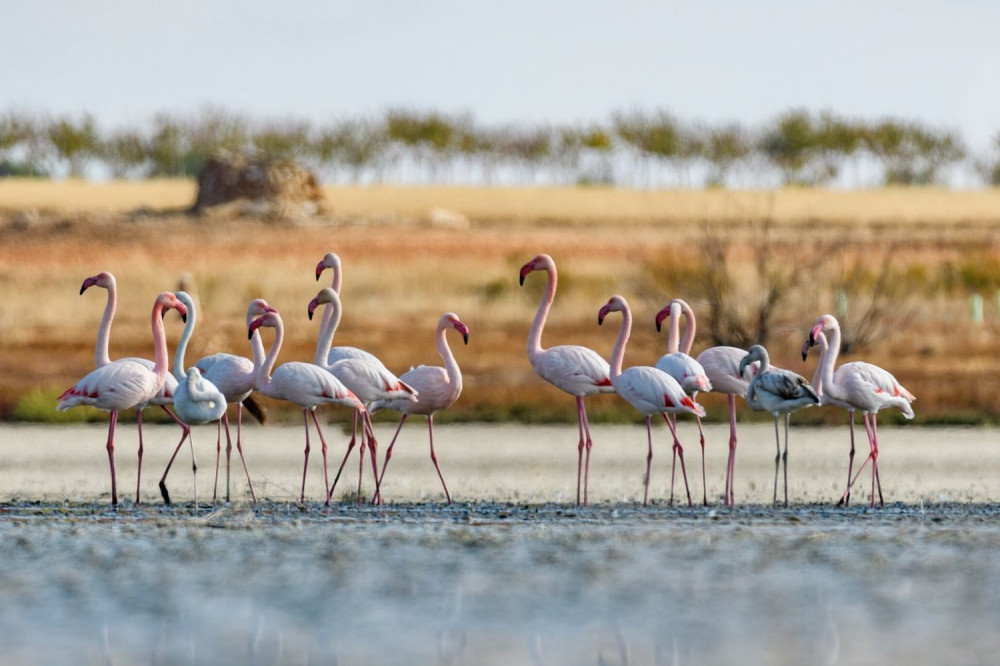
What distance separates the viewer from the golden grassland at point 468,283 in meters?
22.3

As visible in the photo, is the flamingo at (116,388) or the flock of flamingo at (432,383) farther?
the flamingo at (116,388)

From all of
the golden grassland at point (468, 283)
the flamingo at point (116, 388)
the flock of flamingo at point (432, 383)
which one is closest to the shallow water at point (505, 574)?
the flock of flamingo at point (432, 383)

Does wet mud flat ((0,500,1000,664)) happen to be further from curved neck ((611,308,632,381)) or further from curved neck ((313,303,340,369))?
curved neck ((313,303,340,369))

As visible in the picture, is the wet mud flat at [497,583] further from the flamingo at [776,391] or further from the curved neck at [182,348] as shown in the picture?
the curved neck at [182,348]

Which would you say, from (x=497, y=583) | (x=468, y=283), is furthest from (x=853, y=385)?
(x=468, y=283)

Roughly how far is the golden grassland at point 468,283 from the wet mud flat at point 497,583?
7.27 m

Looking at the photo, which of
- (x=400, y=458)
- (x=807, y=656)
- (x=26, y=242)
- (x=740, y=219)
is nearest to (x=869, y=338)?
(x=400, y=458)

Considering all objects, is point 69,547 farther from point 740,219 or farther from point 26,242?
point 740,219

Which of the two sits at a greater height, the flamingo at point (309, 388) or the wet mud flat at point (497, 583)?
the flamingo at point (309, 388)

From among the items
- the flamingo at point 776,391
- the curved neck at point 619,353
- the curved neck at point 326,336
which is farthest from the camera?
the curved neck at point 326,336

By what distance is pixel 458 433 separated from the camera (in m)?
17.9

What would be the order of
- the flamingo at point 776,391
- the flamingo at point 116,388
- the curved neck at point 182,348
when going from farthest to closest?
the curved neck at point 182,348 → the flamingo at point 116,388 → the flamingo at point 776,391

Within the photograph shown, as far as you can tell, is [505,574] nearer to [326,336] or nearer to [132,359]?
[326,336]

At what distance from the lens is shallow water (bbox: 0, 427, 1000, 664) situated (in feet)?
26.2
